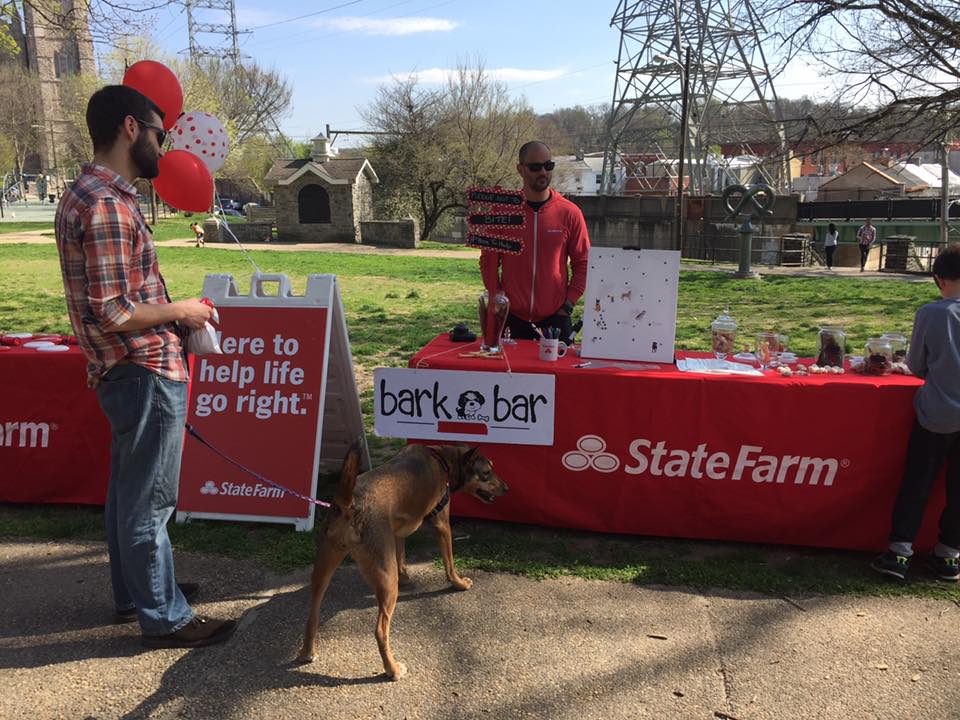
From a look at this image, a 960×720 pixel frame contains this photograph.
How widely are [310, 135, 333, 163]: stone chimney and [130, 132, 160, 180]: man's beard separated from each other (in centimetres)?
3551

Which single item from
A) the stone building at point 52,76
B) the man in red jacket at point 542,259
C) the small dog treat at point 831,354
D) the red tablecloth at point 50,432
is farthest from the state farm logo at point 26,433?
the stone building at point 52,76

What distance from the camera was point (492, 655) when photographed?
2932mm

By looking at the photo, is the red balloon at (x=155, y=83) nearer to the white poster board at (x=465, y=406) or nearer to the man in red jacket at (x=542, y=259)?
the white poster board at (x=465, y=406)

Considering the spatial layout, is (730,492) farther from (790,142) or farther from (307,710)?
(790,142)

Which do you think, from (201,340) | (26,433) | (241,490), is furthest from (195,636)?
(26,433)

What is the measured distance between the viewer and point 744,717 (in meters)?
2.58

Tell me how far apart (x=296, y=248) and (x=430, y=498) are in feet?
94.6

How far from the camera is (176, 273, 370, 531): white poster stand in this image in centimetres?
402

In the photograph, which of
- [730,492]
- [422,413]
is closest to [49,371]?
[422,413]

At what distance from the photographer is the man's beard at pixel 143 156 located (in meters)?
2.60

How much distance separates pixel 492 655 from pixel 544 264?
2559 millimetres

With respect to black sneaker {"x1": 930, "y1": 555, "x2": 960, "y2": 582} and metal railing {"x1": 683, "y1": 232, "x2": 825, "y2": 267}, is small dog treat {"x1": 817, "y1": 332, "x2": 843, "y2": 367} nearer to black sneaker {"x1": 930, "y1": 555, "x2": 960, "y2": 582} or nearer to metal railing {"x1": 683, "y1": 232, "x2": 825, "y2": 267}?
black sneaker {"x1": 930, "y1": 555, "x2": 960, "y2": 582}

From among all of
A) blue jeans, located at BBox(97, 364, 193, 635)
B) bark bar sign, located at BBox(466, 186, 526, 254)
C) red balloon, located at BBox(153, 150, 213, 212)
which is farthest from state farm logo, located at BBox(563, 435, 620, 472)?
red balloon, located at BBox(153, 150, 213, 212)

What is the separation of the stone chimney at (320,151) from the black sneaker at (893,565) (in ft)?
119
